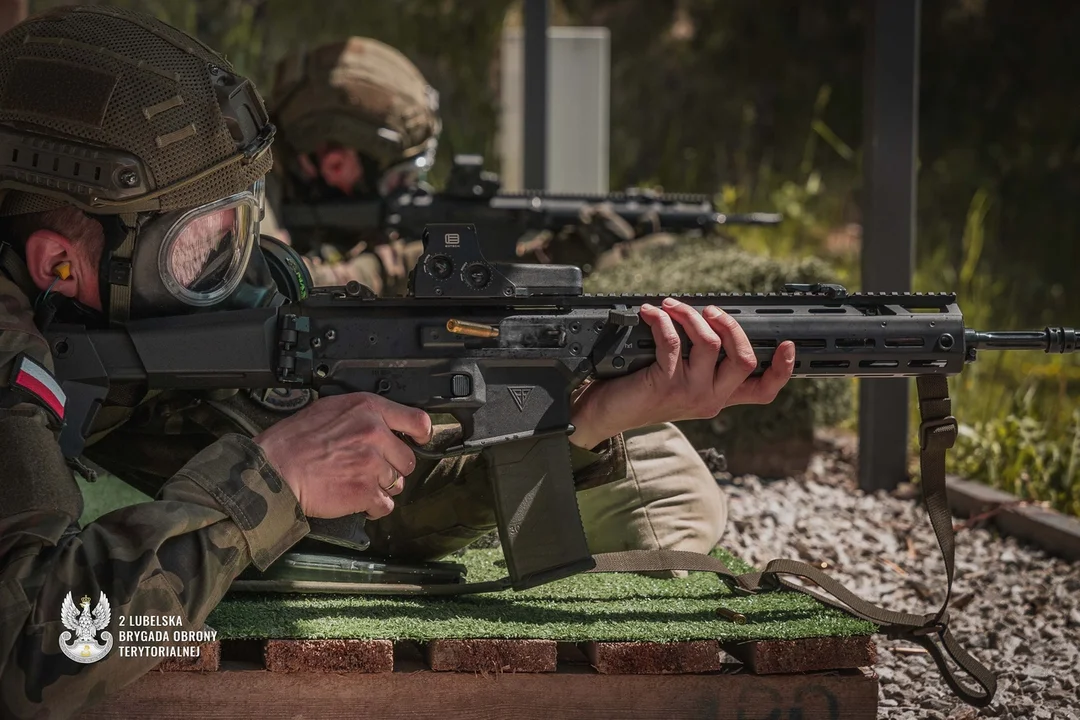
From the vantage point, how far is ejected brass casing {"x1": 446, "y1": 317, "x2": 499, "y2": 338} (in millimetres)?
3170

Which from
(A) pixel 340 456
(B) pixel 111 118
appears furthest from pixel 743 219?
(B) pixel 111 118

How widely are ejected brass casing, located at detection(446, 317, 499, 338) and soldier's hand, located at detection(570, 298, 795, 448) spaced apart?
0.36m

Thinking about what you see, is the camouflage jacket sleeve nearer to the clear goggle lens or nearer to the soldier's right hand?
the soldier's right hand

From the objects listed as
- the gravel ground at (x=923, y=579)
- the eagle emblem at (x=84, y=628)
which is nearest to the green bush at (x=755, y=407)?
the gravel ground at (x=923, y=579)

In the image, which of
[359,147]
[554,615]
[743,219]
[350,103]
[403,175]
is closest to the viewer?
[554,615]

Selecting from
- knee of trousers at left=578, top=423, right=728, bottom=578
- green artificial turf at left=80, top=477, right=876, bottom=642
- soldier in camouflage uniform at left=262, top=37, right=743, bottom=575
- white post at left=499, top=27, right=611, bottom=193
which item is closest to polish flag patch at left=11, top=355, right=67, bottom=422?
green artificial turf at left=80, top=477, right=876, bottom=642

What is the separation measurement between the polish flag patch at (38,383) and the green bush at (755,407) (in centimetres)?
409

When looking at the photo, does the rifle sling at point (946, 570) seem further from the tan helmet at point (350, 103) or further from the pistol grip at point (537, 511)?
the tan helmet at point (350, 103)

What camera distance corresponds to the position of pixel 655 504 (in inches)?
167

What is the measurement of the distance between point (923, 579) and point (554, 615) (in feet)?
7.57

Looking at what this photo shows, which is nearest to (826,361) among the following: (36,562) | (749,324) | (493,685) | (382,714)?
(749,324)

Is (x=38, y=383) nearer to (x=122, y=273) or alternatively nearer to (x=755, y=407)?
(x=122, y=273)

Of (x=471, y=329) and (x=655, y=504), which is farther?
(x=655, y=504)

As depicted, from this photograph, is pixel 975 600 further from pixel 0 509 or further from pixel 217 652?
pixel 0 509
